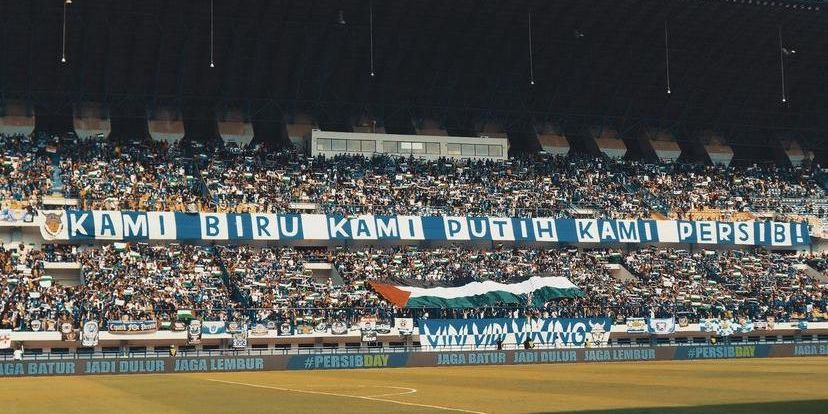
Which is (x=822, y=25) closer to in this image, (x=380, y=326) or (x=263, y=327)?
(x=380, y=326)

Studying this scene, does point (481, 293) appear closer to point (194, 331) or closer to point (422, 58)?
point (194, 331)

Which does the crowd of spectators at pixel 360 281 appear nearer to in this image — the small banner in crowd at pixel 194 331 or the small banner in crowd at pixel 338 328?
the small banner in crowd at pixel 338 328

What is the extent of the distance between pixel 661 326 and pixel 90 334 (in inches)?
1282

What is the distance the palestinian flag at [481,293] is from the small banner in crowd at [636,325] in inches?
145

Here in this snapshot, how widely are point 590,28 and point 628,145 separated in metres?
18.2

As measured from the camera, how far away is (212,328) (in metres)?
60.4

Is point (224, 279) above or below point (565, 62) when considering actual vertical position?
below

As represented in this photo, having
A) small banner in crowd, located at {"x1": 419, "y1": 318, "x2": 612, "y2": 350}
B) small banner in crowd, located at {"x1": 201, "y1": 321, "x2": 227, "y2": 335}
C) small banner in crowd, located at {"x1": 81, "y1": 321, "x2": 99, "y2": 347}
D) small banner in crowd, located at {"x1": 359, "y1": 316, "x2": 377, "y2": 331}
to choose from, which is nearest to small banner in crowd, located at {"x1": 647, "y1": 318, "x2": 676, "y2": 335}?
small banner in crowd, located at {"x1": 419, "y1": 318, "x2": 612, "y2": 350}

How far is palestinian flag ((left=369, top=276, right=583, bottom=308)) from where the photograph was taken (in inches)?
2603

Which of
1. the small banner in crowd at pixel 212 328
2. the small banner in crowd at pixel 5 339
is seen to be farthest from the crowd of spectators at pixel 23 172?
the small banner in crowd at pixel 212 328

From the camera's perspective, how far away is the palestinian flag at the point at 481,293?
6612 centimetres

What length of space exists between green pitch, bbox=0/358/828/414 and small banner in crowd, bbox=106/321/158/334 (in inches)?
657

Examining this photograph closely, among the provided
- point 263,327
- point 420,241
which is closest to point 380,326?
point 263,327

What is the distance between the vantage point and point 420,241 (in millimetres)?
78000
